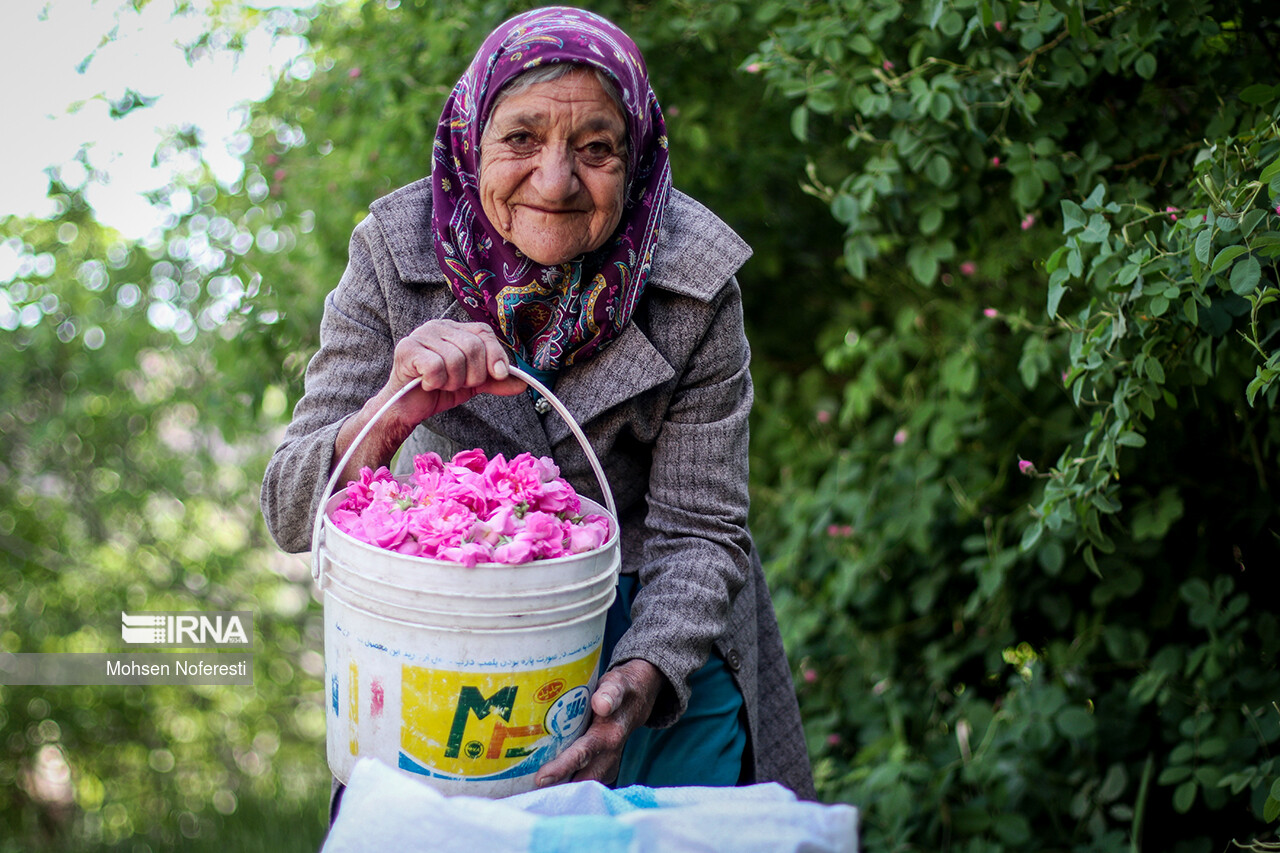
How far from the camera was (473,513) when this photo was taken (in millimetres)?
1454

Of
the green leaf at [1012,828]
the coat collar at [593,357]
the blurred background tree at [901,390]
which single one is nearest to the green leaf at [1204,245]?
the blurred background tree at [901,390]

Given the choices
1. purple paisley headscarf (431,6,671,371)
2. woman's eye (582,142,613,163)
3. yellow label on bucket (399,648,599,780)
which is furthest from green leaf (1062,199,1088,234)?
yellow label on bucket (399,648,599,780)

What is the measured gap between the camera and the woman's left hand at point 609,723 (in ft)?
4.92

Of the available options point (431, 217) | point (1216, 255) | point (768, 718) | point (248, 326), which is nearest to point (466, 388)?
point (431, 217)

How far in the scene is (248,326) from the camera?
129 inches

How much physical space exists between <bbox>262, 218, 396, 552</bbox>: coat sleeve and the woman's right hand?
0.18 feet

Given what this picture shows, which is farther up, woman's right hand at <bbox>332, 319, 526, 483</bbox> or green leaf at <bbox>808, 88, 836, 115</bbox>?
green leaf at <bbox>808, 88, 836, 115</bbox>

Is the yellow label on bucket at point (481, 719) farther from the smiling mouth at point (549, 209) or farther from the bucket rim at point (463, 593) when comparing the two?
the smiling mouth at point (549, 209)

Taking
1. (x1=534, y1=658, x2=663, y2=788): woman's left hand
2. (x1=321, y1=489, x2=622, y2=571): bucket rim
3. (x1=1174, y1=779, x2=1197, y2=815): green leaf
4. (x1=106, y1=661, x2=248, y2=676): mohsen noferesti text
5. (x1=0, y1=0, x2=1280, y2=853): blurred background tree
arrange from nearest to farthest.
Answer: (x1=321, y1=489, x2=622, y2=571): bucket rim → (x1=534, y1=658, x2=663, y2=788): woman's left hand → (x1=0, y1=0, x2=1280, y2=853): blurred background tree → (x1=1174, y1=779, x2=1197, y2=815): green leaf → (x1=106, y1=661, x2=248, y2=676): mohsen noferesti text

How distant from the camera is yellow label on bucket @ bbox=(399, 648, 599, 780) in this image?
54.9 inches

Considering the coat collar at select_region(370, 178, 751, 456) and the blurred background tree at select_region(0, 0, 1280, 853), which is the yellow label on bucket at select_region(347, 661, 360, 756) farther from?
the blurred background tree at select_region(0, 0, 1280, 853)

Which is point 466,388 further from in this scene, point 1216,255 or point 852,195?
point 852,195

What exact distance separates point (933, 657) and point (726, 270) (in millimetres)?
1813

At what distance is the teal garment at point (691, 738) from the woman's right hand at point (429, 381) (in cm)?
49
